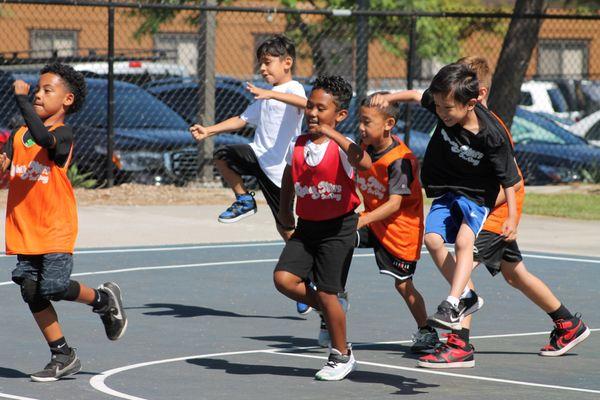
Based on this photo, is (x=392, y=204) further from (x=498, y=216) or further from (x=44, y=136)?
(x=44, y=136)

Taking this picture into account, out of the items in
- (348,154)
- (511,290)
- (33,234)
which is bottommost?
(511,290)

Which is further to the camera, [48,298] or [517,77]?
[517,77]

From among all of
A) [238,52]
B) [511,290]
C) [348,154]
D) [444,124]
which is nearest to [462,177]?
[444,124]

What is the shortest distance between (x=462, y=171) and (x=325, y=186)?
82 centimetres

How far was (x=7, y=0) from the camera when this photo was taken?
16.1 m

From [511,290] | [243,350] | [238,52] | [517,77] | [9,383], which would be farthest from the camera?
[238,52]

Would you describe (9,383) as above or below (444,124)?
below

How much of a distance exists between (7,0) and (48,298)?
31.0 ft

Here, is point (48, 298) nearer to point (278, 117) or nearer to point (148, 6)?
point (278, 117)

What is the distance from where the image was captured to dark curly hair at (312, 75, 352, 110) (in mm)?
7453

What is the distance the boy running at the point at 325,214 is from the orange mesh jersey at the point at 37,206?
121cm

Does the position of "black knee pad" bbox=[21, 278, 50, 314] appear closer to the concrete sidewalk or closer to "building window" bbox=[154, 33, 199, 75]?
the concrete sidewalk

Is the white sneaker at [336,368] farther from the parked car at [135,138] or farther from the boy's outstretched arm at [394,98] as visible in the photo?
the parked car at [135,138]

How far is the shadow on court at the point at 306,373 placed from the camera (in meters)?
7.17
